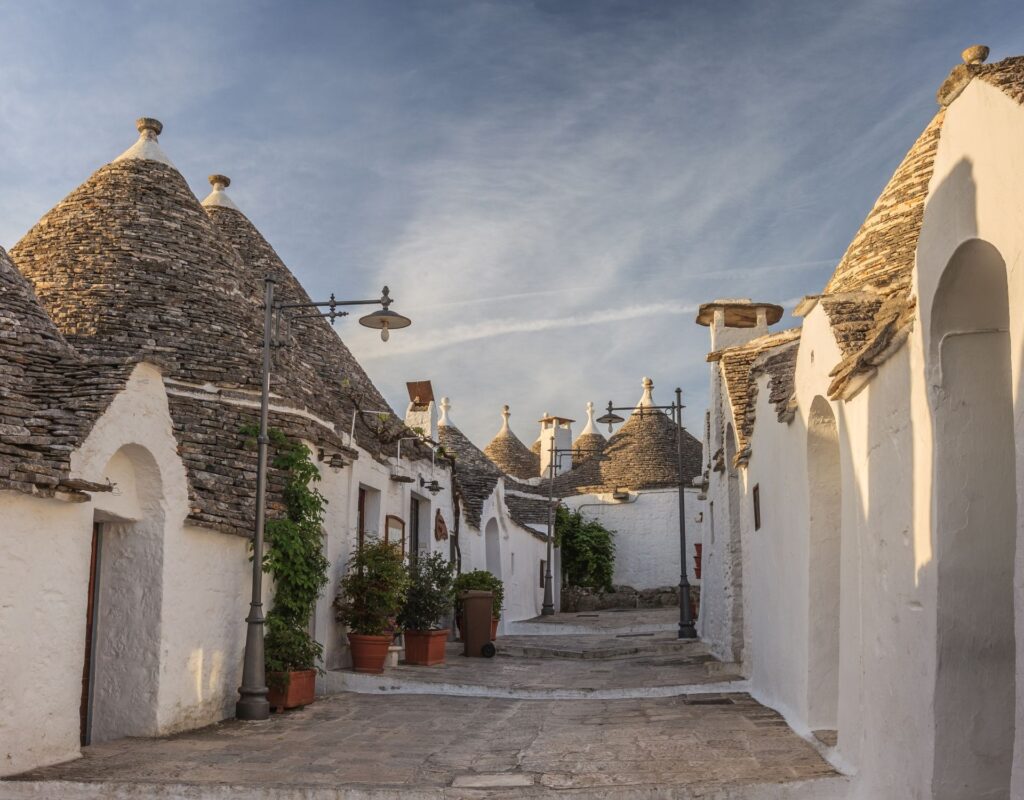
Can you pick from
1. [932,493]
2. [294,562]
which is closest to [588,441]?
[294,562]

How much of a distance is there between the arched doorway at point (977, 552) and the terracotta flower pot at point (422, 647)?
10.1m

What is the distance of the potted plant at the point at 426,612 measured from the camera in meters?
14.4

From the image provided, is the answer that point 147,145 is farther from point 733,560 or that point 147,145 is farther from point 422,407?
point 733,560

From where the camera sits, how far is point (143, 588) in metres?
8.79

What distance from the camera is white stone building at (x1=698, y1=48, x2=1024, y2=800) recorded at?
183 inches

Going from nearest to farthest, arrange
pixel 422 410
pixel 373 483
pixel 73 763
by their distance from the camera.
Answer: pixel 73 763 → pixel 373 483 → pixel 422 410

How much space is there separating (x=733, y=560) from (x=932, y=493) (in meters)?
9.11

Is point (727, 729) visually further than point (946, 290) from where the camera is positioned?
Yes

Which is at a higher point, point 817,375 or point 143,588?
point 817,375

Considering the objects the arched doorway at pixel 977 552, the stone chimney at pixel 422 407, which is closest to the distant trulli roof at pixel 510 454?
the stone chimney at pixel 422 407

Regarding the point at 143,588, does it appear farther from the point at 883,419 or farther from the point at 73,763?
the point at 883,419

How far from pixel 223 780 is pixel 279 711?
11.3 feet

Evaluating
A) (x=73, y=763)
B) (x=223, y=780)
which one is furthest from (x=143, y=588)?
(x=223, y=780)

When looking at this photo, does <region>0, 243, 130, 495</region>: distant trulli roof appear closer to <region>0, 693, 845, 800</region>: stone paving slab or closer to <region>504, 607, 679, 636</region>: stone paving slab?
<region>0, 693, 845, 800</region>: stone paving slab
